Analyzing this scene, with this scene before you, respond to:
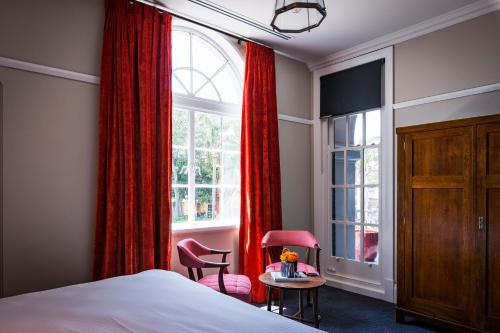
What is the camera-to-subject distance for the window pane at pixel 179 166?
3889 mm

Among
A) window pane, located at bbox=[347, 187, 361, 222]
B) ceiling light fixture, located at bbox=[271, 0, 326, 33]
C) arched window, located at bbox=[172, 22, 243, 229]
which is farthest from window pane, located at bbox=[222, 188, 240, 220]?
ceiling light fixture, located at bbox=[271, 0, 326, 33]

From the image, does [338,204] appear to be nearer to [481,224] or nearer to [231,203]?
[231,203]

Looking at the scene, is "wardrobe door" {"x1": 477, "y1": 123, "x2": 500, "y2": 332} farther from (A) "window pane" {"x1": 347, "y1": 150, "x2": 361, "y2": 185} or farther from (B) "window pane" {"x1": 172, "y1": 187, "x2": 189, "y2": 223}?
(B) "window pane" {"x1": 172, "y1": 187, "x2": 189, "y2": 223}

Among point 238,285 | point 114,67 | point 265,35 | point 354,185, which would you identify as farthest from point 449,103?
point 114,67

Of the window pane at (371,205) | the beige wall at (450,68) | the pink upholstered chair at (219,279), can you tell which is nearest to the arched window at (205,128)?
the pink upholstered chair at (219,279)

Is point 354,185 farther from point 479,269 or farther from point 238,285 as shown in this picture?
point 238,285

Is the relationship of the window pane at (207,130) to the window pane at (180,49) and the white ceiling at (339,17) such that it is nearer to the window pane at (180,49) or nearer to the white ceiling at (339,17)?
the window pane at (180,49)

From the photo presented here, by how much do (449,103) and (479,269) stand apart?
1.72 m

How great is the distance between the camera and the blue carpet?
3406 mm

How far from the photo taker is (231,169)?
4445 mm

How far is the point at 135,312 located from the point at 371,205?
3.43 meters

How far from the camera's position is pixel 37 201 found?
2805 mm

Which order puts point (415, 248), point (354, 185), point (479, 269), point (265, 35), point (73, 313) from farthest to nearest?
point (354, 185), point (265, 35), point (415, 248), point (479, 269), point (73, 313)

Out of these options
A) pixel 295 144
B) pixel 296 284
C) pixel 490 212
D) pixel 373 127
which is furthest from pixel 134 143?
pixel 490 212
